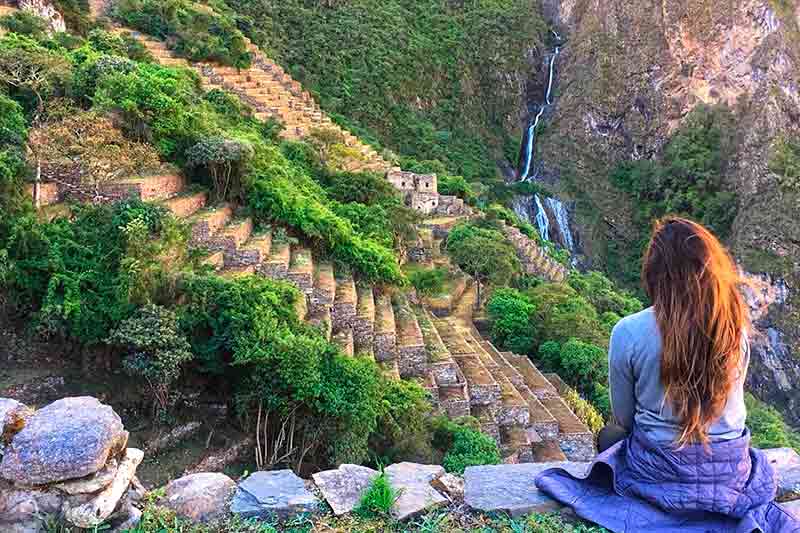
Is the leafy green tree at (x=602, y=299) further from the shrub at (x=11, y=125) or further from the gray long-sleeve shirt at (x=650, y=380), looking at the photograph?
the gray long-sleeve shirt at (x=650, y=380)

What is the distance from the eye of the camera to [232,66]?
80.2 ft

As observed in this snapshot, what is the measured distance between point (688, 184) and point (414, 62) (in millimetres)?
22629

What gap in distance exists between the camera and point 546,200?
39.8 metres

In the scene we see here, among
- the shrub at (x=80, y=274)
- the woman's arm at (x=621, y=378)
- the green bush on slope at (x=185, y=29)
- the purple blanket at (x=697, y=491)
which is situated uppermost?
the green bush on slope at (x=185, y=29)

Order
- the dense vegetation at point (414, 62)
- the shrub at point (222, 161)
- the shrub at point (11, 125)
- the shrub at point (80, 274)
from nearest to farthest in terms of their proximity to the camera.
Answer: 1. the shrub at point (80, 274)
2. the shrub at point (11, 125)
3. the shrub at point (222, 161)
4. the dense vegetation at point (414, 62)

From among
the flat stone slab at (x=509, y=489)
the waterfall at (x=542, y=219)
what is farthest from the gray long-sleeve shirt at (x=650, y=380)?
the waterfall at (x=542, y=219)

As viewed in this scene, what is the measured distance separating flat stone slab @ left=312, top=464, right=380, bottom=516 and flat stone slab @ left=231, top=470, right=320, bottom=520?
0.08m

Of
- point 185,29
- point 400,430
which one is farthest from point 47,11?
point 400,430

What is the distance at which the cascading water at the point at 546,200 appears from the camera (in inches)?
1494

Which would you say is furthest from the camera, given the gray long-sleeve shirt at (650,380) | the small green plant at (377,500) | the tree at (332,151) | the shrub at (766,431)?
the tree at (332,151)

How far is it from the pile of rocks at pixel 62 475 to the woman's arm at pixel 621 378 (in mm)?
2185

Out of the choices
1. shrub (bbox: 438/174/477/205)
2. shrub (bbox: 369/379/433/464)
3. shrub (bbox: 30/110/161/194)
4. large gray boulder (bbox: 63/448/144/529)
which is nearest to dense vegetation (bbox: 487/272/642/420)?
shrub (bbox: 369/379/433/464)

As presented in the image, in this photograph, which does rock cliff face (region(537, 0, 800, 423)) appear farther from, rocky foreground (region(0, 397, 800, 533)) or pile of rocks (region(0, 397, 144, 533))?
pile of rocks (region(0, 397, 144, 533))

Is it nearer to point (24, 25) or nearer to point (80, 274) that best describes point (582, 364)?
point (80, 274)
